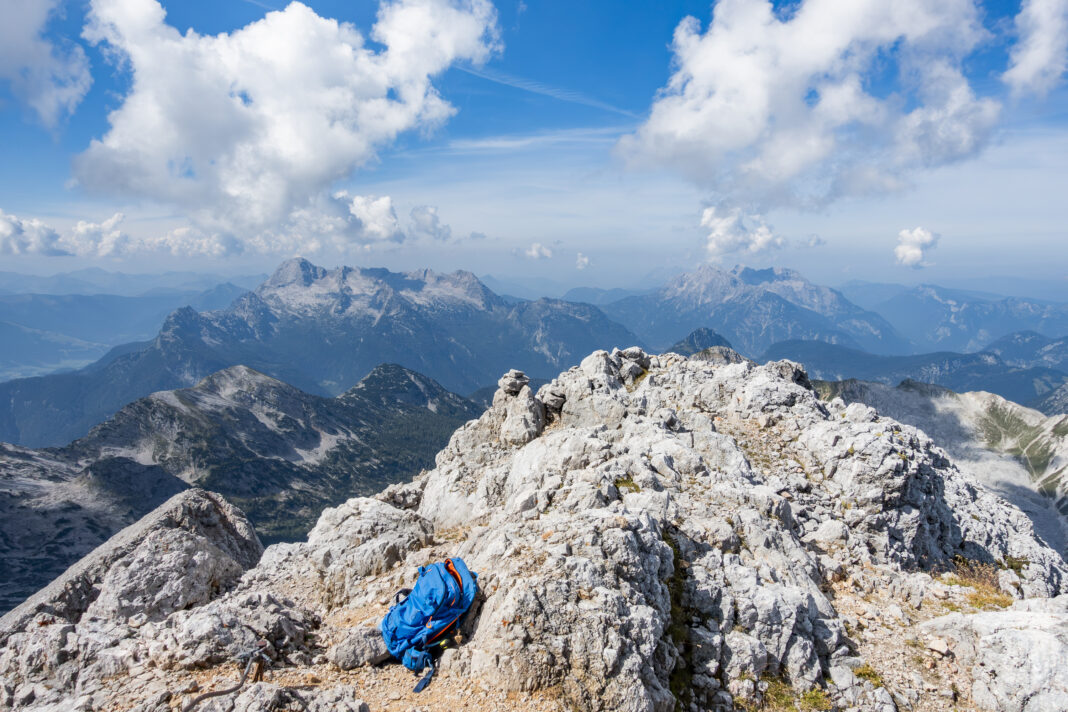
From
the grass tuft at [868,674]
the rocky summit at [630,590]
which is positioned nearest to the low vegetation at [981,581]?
the rocky summit at [630,590]

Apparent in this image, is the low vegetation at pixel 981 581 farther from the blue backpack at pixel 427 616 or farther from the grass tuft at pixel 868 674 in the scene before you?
the blue backpack at pixel 427 616

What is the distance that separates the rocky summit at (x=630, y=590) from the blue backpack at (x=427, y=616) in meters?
0.45

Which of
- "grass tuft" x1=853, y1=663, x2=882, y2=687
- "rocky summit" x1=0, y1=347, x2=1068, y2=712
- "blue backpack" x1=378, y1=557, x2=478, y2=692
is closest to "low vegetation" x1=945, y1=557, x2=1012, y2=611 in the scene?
"rocky summit" x1=0, y1=347, x2=1068, y2=712

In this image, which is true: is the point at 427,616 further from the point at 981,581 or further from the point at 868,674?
the point at 981,581

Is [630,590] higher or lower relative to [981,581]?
higher

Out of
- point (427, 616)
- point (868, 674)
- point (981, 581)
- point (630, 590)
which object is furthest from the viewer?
point (981, 581)

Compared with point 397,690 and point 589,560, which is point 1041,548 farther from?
point 397,690

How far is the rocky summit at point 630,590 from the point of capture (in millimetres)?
12531

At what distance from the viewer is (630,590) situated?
46.4 ft

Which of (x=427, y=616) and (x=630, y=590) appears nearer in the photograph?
Answer: (x=427, y=616)

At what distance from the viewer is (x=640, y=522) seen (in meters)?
16.3

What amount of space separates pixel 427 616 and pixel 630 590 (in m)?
5.88

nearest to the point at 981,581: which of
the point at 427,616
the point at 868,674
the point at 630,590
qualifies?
the point at 868,674

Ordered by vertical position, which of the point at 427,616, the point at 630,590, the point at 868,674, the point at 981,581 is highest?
the point at 630,590
